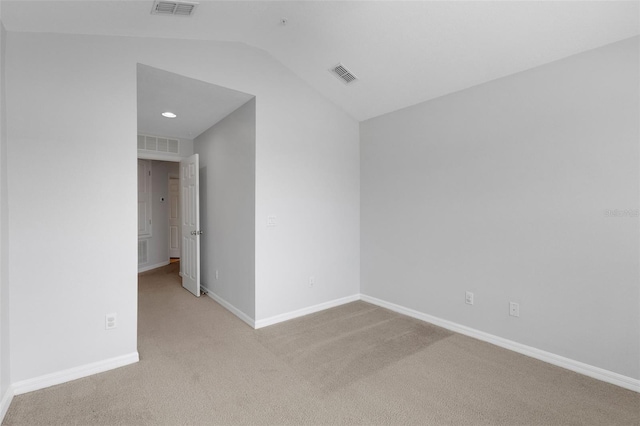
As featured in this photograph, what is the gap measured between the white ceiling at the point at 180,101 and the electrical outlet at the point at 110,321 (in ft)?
6.83

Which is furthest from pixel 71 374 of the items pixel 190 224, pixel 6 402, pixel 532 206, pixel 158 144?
pixel 532 206

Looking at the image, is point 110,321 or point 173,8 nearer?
point 173,8

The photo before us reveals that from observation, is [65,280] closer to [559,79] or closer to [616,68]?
[559,79]

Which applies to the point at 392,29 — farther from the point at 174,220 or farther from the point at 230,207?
the point at 174,220

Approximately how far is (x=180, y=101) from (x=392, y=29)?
7.57ft

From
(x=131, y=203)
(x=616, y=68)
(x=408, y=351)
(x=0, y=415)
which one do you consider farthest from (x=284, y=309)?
(x=616, y=68)

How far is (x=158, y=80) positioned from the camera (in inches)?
112

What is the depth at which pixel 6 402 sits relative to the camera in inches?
75.7

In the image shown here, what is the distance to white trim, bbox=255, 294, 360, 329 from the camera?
3.30 metres

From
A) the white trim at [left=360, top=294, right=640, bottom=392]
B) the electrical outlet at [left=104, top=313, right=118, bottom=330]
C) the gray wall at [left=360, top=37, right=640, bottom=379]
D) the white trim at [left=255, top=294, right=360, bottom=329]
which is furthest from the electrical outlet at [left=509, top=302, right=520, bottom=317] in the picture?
the electrical outlet at [left=104, top=313, right=118, bottom=330]

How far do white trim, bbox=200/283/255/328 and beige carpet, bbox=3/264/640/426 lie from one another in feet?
0.55

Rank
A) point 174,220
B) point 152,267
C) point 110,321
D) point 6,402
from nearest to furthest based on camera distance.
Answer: point 6,402 → point 110,321 → point 152,267 → point 174,220

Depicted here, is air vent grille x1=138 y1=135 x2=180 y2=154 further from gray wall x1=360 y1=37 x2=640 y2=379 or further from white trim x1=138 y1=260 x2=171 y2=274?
gray wall x1=360 y1=37 x2=640 y2=379

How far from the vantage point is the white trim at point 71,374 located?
2096 millimetres
